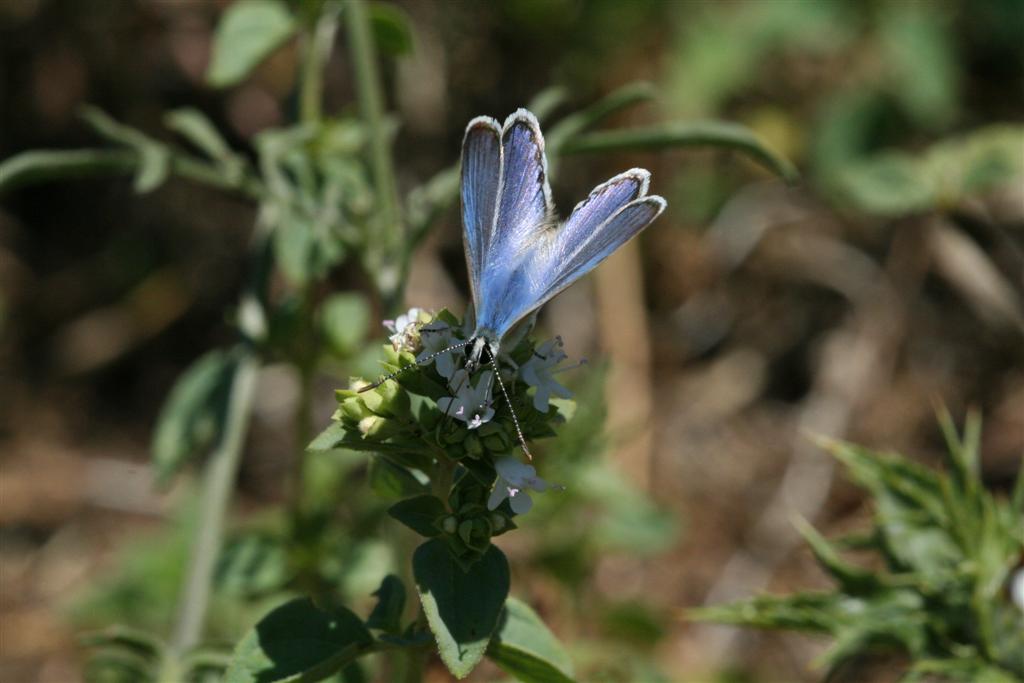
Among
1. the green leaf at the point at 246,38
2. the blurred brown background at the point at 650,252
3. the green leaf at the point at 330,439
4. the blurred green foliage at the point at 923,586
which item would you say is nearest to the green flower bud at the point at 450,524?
the green leaf at the point at 330,439

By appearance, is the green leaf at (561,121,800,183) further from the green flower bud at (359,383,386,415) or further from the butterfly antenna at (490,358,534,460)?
the green flower bud at (359,383,386,415)

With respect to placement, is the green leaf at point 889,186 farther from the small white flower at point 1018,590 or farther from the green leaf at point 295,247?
the green leaf at point 295,247

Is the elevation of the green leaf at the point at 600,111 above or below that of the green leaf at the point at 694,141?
above

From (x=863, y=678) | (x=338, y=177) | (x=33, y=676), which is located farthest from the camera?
(x=33, y=676)

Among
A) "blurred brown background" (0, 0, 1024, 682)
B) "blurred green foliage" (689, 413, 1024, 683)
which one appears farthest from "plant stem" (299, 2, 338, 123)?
"blurred brown background" (0, 0, 1024, 682)

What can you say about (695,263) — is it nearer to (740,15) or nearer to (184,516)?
(740,15)

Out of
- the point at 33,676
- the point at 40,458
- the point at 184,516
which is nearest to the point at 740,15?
the point at 184,516
